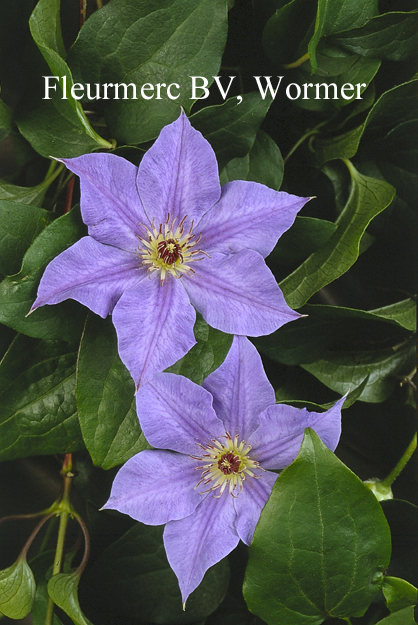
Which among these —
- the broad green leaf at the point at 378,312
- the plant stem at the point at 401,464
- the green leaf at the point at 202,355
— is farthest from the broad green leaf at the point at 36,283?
the plant stem at the point at 401,464

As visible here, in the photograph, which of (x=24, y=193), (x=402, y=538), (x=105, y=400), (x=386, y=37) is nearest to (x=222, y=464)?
(x=105, y=400)

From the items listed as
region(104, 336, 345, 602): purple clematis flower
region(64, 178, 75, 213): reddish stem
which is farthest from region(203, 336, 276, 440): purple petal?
region(64, 178, 75, 213): reddish stem

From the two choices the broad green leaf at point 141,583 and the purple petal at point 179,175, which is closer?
the purple petal at point 179,175

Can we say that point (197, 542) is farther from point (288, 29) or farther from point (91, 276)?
point (288, 29)

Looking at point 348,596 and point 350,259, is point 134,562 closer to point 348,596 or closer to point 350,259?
point 348,596

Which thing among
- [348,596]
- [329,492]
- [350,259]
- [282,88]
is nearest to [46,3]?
[282,88]

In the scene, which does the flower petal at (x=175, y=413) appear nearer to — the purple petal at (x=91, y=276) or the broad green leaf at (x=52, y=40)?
the purple petal at (x=91, y=276)
